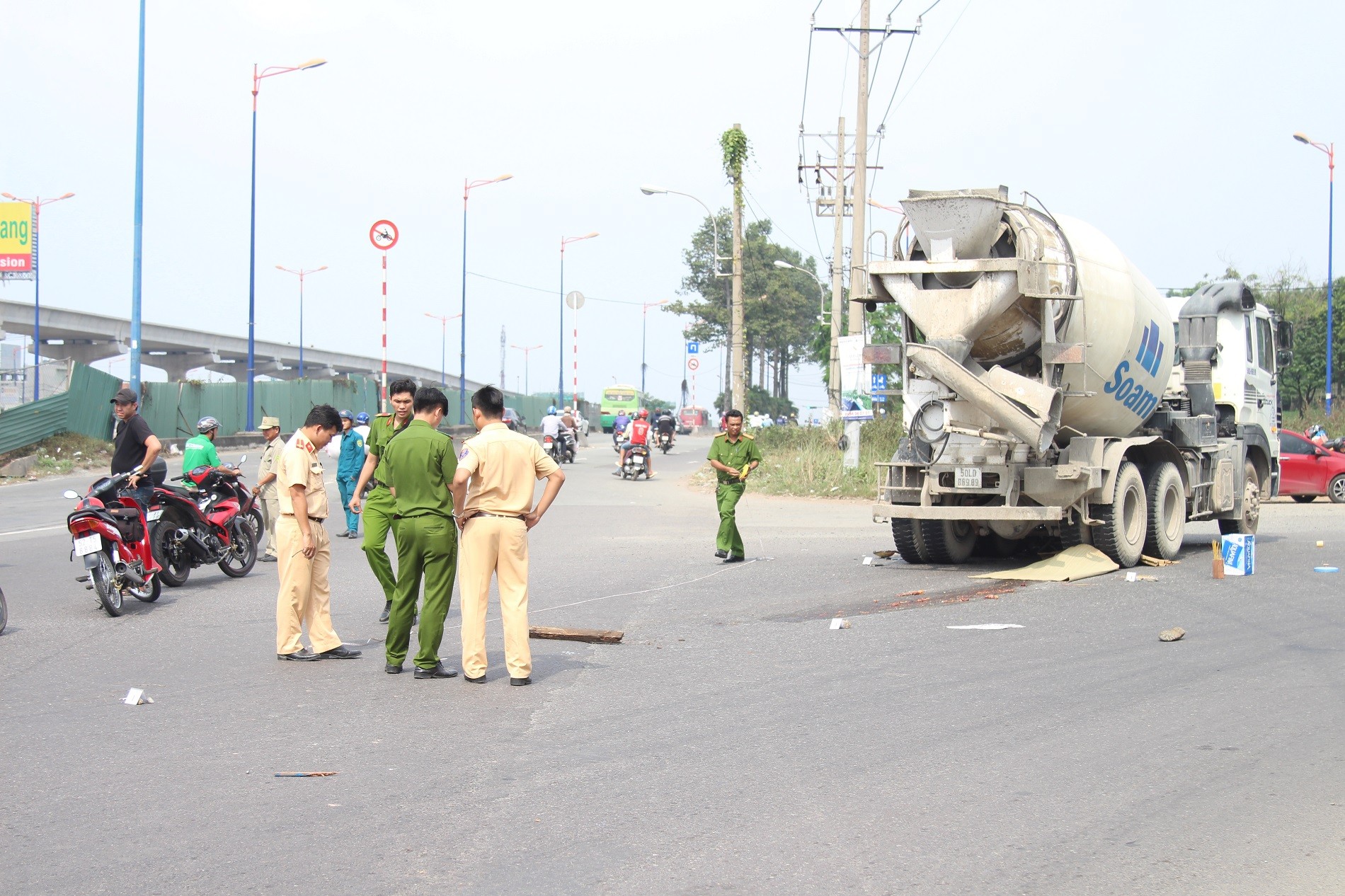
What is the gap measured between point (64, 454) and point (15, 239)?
1867 inches

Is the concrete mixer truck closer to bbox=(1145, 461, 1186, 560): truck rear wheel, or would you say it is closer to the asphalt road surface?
bbox=(1145, 461, 1186, 560): truck rear wheel

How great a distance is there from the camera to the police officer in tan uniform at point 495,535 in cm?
737

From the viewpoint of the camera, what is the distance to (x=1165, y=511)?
45.9 feet

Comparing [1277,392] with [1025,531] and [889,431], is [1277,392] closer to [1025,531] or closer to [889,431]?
[1025,531]

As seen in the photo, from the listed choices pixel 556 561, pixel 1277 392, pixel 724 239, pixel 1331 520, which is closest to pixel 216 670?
pixel 556 561

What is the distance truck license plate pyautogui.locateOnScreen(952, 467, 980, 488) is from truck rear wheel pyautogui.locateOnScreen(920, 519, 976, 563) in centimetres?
89

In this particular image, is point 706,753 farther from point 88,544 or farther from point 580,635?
point 88,544

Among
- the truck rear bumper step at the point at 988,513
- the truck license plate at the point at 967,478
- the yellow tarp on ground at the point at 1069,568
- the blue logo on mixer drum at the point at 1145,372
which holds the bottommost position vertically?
the yellow tarp on ground at the point at 1069,568

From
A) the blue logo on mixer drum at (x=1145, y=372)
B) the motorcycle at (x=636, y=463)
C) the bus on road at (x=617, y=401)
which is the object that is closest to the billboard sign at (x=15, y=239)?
the bus on road at (x=617, y=401)

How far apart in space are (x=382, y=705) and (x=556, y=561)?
7.38 metres

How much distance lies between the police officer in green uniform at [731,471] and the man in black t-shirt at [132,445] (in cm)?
575

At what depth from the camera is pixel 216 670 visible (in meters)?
7.90

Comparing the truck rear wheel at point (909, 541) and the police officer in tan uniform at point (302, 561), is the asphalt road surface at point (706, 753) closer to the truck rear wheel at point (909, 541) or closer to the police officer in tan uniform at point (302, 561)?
the police officer in tan uniform at point (302, 561)

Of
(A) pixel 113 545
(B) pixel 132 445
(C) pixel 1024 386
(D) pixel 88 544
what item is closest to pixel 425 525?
(D) pixel 88 544
